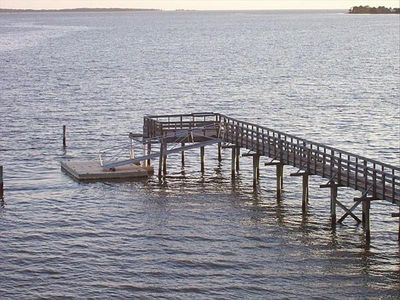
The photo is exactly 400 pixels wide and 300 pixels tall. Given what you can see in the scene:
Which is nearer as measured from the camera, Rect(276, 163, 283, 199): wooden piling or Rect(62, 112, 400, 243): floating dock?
Rect(62, 112, 400, 243): floating dock

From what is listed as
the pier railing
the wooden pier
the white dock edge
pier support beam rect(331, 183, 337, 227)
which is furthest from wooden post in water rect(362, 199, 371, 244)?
the white dock edge

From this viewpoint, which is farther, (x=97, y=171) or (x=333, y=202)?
(x=97, y=171)

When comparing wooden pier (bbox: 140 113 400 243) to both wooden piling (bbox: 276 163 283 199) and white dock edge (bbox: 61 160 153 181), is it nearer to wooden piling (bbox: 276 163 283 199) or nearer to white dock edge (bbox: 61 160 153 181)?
wooden piling (bbox: 276 163 283 199)

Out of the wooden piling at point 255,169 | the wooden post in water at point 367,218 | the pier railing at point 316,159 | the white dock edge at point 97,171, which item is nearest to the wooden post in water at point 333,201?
the pier railing at point 316,159

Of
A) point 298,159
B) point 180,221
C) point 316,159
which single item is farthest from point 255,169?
point 180,221

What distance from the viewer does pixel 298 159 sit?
47.4m

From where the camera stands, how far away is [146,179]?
54250 mm

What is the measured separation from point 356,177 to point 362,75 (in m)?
93.2

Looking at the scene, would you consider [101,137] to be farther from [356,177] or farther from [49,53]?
[49,53]

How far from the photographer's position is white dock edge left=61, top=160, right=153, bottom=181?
53.4 m

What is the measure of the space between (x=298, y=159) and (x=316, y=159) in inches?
72.2

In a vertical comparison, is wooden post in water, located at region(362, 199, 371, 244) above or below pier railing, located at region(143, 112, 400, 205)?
below

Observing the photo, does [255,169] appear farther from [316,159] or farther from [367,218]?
[367,218]

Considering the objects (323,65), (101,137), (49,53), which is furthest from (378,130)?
(49,53)
